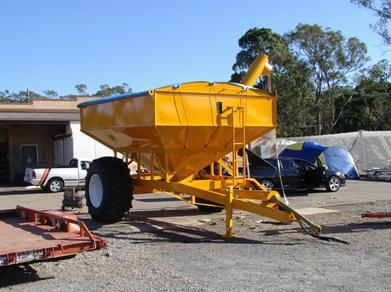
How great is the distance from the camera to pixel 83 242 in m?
6.80

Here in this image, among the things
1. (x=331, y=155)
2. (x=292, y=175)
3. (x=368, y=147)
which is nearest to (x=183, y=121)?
(x=292, y=175)

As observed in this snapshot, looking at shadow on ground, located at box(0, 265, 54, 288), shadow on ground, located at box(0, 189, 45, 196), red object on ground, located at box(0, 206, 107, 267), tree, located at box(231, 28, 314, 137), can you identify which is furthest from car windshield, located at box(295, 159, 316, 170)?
tree, located at box(231, 28, 314, 137)

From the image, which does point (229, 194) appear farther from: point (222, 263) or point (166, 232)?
point (222, 263)

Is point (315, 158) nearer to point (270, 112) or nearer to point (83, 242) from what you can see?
point (270, 112)

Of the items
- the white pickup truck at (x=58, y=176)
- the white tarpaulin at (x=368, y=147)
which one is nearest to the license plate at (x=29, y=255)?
the white pickup truck at (x=58, y=176)

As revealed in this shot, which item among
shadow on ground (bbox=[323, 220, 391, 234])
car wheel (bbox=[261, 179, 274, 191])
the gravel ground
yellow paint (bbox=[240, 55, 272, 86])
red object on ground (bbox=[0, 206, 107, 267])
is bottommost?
the gravel ground

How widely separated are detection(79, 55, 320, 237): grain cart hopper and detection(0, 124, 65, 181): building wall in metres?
20.2

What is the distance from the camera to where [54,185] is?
76.2 ft

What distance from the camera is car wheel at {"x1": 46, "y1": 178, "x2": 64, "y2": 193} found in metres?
23.1

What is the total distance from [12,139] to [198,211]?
2069 cm

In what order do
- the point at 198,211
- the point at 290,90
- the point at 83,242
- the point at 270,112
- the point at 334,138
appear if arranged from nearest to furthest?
1. the point at 83,242
2. the point at 270,112
3. the point at 198,211
4. the point at 334,138
5. the point at 290,90

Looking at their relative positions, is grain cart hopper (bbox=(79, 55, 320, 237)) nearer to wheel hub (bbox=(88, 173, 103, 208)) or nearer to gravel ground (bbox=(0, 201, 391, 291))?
wheel hub (bbox=(88, 173, 103, 208))

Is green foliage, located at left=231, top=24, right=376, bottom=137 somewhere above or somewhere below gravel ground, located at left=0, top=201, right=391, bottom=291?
above

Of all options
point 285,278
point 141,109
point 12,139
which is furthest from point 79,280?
point 12,139
